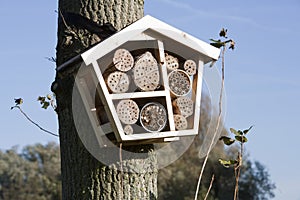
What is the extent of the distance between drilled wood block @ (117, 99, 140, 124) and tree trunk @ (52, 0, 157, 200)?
0.10 m

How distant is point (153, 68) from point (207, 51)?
0.19 m


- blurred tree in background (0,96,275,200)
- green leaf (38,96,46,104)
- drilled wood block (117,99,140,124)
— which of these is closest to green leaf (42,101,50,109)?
green leaf (38,96,46,104)

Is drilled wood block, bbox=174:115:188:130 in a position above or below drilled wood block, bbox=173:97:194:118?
below

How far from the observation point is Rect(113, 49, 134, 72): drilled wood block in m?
1.82

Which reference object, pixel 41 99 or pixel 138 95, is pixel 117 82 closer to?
pixel 138 95

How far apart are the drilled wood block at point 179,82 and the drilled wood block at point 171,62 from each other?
0.02 m

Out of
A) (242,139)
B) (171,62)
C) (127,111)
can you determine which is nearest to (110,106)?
(127,111)

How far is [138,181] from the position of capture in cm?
185

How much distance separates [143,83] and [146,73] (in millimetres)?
32

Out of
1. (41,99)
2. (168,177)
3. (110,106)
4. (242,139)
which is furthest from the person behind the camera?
(168,177)

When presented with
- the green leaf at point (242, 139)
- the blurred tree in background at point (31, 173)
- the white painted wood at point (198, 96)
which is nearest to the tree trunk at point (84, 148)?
the white painted wood at point (198, 96)

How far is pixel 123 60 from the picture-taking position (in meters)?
1.83

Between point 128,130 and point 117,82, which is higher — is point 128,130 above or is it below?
below

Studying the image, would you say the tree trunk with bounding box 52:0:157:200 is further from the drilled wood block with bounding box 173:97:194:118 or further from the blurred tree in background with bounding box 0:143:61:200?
the blurred tree in background with bounding box 0:143:61:200
